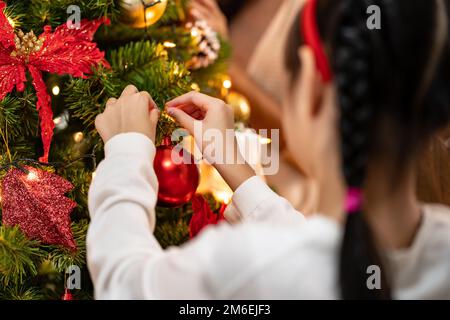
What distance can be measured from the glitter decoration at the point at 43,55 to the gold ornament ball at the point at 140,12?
0.03 m

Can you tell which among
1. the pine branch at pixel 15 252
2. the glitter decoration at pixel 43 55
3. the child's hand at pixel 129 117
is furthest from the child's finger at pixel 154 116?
the pine branch at pixel 15 252

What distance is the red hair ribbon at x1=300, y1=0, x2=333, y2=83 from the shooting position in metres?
0.49

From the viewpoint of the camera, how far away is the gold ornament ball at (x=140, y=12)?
0.76 metres

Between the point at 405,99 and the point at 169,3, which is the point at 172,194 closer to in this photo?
the point at 169,3

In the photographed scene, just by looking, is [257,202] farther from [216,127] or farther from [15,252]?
[15,252]

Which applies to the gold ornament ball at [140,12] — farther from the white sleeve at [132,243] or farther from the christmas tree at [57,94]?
the white sleeve at [132,243]

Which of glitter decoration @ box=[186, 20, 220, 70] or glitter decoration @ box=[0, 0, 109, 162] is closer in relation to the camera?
glitter decoration @ box=[0, 0, 109, 162]

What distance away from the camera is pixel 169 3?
2.77 ft

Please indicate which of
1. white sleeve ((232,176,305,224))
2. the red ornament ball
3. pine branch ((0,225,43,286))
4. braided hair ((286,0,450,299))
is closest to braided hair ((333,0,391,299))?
braided hair ((286,0,450,299))

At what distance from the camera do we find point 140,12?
0.76 metres

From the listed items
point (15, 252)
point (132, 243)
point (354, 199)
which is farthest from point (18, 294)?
point (354, 199)

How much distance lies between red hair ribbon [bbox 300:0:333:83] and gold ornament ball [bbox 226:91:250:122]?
45 centimetres

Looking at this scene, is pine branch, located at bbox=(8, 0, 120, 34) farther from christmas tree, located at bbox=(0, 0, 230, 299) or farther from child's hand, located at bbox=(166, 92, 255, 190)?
child's hand, located at bbox=(166, 92, 255, 190)
